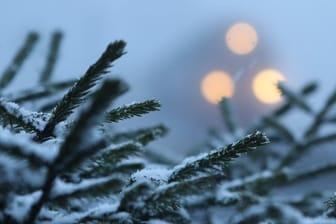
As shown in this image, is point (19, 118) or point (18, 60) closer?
point (19, 118)

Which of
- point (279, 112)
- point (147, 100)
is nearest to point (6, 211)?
point (147, 100)

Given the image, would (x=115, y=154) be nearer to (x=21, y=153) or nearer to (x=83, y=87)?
(x=83, y=87)

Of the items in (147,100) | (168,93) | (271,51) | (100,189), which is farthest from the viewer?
(168,93)

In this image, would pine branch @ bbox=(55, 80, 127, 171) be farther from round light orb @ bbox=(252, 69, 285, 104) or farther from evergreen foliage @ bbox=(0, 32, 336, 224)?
round light orb @ bbox=(252, 69, 285, 104)

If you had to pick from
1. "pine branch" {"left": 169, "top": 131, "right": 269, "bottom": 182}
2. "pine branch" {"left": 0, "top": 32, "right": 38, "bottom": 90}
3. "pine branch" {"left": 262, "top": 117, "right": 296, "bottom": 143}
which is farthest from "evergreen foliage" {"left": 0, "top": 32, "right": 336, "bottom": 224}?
"pine branch" {"left": 262, "top": 117, "right": 296, "bottom": 143}

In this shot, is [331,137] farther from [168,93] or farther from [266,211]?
[168,93]

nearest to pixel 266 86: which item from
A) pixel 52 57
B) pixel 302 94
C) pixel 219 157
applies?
pixel 302 94
